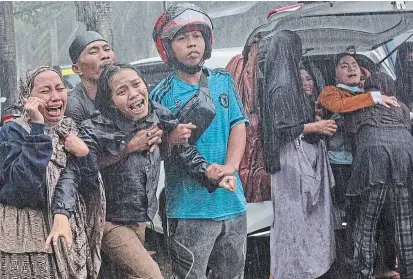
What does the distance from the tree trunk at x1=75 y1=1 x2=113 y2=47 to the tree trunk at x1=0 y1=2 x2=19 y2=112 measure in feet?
6.04

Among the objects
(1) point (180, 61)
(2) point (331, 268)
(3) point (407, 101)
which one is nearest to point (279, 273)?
(2) point (331, 268)

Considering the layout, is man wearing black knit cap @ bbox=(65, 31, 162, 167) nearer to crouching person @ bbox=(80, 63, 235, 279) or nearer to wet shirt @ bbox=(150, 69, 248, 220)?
crouching person @ bbox=(80, 63, 235, 279)

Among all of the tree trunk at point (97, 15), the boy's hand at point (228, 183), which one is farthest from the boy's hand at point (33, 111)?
the tree trunk at point (97, 15)

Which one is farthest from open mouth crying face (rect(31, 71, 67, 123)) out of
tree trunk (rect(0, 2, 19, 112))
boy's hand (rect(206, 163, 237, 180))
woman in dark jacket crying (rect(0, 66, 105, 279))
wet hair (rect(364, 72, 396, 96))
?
wet hair (rect(364, 72, 396, 96))

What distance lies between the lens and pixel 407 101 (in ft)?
20.5

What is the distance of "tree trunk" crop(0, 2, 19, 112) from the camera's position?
225 inches

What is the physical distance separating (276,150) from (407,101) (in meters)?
1.95

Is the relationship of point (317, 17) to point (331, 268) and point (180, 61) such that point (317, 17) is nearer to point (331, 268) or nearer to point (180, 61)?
point (180, 61)

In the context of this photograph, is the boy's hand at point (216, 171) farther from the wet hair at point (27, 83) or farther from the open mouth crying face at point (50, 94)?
the wet hair at point (27, 83)

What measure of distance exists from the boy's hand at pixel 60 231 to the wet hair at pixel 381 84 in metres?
2.64

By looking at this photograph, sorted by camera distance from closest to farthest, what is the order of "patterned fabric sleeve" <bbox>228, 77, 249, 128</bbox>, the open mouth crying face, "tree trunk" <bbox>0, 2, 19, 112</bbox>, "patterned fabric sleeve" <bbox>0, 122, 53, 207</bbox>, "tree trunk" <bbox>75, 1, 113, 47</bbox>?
"patterned fabric sleeve" <bbox>0, 122, 53, 207</bbox> → the open mouth crying face → "patterned fabric sleeve" <bbox>228, 77, 249, 128</bbox> → "tree trunk" <bbox>0, 2, 19, 112</bbox> → "tree trunk" <bbox>75, 1, 113, 47</bbox>

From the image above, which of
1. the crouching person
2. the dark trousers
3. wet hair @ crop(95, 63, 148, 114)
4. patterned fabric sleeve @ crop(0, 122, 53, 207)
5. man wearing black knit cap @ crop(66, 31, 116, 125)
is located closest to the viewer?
patterned fabric sleeve @ crop(0, 122, 53, 207)

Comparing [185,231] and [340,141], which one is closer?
[185,231]

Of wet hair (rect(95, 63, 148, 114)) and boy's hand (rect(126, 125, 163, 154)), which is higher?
wet hair (rect(95, 63, 148, 114))
